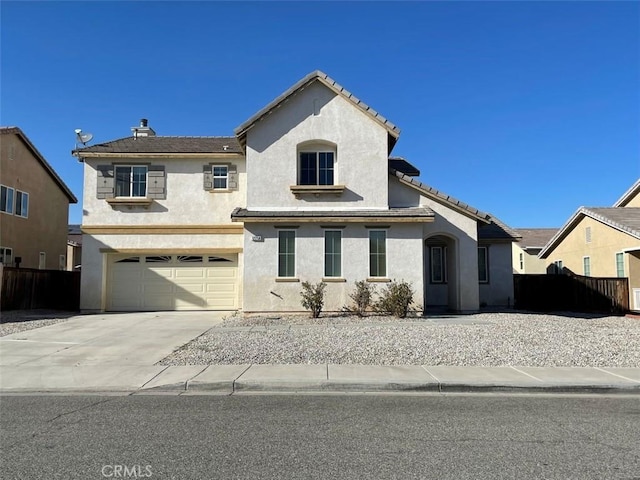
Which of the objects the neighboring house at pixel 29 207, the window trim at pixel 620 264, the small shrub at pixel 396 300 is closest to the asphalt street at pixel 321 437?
the small shrub at pixel 396 300

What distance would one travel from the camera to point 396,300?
1634cm

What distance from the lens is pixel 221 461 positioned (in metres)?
4.87

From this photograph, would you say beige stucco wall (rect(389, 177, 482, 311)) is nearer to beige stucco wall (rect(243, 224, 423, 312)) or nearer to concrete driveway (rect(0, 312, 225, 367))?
beige stucco wall (rect(243, 224, 423, 312))

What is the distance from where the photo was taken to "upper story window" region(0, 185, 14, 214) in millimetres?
22766

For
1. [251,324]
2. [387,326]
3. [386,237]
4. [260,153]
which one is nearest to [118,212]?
[260,153]

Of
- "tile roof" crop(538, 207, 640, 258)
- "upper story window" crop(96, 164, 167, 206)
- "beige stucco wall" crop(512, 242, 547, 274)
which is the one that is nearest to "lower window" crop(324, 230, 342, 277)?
"upper story window" crop(96, 164, 167, 206)

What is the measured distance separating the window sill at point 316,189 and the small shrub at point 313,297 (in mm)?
3249

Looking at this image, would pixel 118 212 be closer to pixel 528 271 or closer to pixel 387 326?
pixel 387 326

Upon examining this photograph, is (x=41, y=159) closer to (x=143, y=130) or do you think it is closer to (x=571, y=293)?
(x=143, y=130)

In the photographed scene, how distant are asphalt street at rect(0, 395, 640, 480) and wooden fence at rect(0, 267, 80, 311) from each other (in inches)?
532

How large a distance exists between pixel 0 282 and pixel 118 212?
4.84 meters

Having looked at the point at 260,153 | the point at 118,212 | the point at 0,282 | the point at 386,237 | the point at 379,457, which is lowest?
the point at 379,457

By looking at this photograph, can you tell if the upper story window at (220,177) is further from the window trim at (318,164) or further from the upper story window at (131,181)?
the window trim at (318,164)

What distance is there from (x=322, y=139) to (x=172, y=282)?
8175mm
